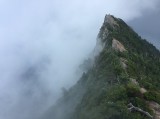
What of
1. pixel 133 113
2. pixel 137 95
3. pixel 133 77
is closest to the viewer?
pixel 133 113

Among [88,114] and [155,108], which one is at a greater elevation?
[88,114]

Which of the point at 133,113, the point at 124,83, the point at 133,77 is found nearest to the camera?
the point at 133,113

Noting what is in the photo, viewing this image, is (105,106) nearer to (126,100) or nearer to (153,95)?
(126,100)

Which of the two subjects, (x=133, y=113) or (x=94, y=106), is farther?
(x=94, y=106)

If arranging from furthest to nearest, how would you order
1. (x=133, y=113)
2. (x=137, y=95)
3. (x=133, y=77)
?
1. (x=133, y=77)
2. (x=137, y=95)
3. (x=133, y=113)

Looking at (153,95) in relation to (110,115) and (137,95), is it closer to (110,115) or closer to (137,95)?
(137,95)

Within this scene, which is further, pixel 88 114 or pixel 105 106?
pixel 88 114

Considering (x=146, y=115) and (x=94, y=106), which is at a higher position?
(x=94, y=106)

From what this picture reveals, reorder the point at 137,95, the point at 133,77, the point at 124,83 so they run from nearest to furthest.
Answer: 1. the point at 137,95
2. the point at 124,83
3. the point at 133,77

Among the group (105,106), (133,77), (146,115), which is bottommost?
(146,115)

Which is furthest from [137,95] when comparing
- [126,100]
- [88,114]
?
[88,114]
